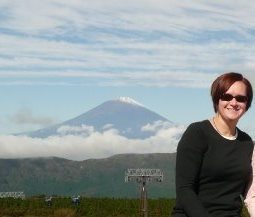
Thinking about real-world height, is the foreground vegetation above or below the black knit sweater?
above

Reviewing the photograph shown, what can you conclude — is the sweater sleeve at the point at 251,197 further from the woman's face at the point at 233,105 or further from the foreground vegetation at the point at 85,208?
the foreground vegetation at the point at 85,208

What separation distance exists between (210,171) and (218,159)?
0.11m

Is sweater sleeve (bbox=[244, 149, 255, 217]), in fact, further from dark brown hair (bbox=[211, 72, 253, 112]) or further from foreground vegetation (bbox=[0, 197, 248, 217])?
foreground vegetation (bbox=[0, 197, 248, 217])

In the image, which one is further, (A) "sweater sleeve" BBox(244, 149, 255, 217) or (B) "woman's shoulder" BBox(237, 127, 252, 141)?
(B) "woman's shoulder" BBox(237, 127, 252, 141)

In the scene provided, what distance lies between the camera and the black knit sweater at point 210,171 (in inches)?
186

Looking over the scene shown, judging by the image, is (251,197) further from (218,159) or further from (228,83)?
(228,83)

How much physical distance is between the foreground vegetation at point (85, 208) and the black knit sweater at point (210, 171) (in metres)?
89.2

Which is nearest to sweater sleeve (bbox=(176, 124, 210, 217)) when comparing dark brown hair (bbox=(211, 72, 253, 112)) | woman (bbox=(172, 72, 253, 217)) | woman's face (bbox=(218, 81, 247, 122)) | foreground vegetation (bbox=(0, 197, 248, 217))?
woman (bbox=(172, 72, 253, 217))

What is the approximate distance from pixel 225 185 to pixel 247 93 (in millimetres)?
668

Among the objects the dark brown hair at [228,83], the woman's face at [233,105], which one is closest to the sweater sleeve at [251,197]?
the woman's face at [233,105]

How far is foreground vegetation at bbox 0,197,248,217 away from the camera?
9712 cm

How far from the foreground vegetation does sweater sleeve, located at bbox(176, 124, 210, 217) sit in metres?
89.2

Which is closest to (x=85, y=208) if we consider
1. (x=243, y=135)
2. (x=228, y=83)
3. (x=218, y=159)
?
(x=243, y=135)

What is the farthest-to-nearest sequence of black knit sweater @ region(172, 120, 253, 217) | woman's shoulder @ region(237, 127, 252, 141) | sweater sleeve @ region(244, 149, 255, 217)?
woman's shoulder @ region(237, 127, 252, 141) < black knit sweater @ region(172, 120, 253, 217) < sweater sleeve @ region(244, 149, 255, 217)
